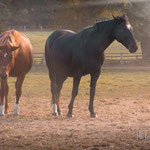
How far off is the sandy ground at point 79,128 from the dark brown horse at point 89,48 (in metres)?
0.68

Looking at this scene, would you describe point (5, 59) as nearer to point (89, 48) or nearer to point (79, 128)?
point (89, 48)

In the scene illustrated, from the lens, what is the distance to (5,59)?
959cm

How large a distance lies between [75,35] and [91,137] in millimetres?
3720

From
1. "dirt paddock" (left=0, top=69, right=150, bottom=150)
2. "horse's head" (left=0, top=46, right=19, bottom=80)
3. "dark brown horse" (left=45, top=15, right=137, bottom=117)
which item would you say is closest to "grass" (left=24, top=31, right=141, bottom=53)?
"dirt paddock" (left=0, top=69, right=150, bottom=150)

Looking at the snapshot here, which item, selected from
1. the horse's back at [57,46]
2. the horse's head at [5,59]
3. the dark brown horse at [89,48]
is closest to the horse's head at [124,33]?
the dark brown horse at [89,48]

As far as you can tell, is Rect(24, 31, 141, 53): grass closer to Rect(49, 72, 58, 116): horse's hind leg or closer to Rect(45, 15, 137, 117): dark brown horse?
Rect(49, 72, 58, 116): horse's hind leg

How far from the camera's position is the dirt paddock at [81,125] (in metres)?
7.04

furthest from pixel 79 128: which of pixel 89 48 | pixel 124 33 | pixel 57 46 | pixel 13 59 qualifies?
pixel 57 46

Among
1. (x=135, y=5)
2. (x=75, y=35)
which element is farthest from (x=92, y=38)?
(x=135, y=5)

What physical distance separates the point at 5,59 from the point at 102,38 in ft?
8.17

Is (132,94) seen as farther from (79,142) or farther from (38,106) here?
(79,142)

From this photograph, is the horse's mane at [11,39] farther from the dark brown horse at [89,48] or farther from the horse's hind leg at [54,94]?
the horse's hind leg at [54,94]

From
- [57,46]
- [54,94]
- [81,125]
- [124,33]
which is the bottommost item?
[81,125]

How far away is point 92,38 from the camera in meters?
9.85
